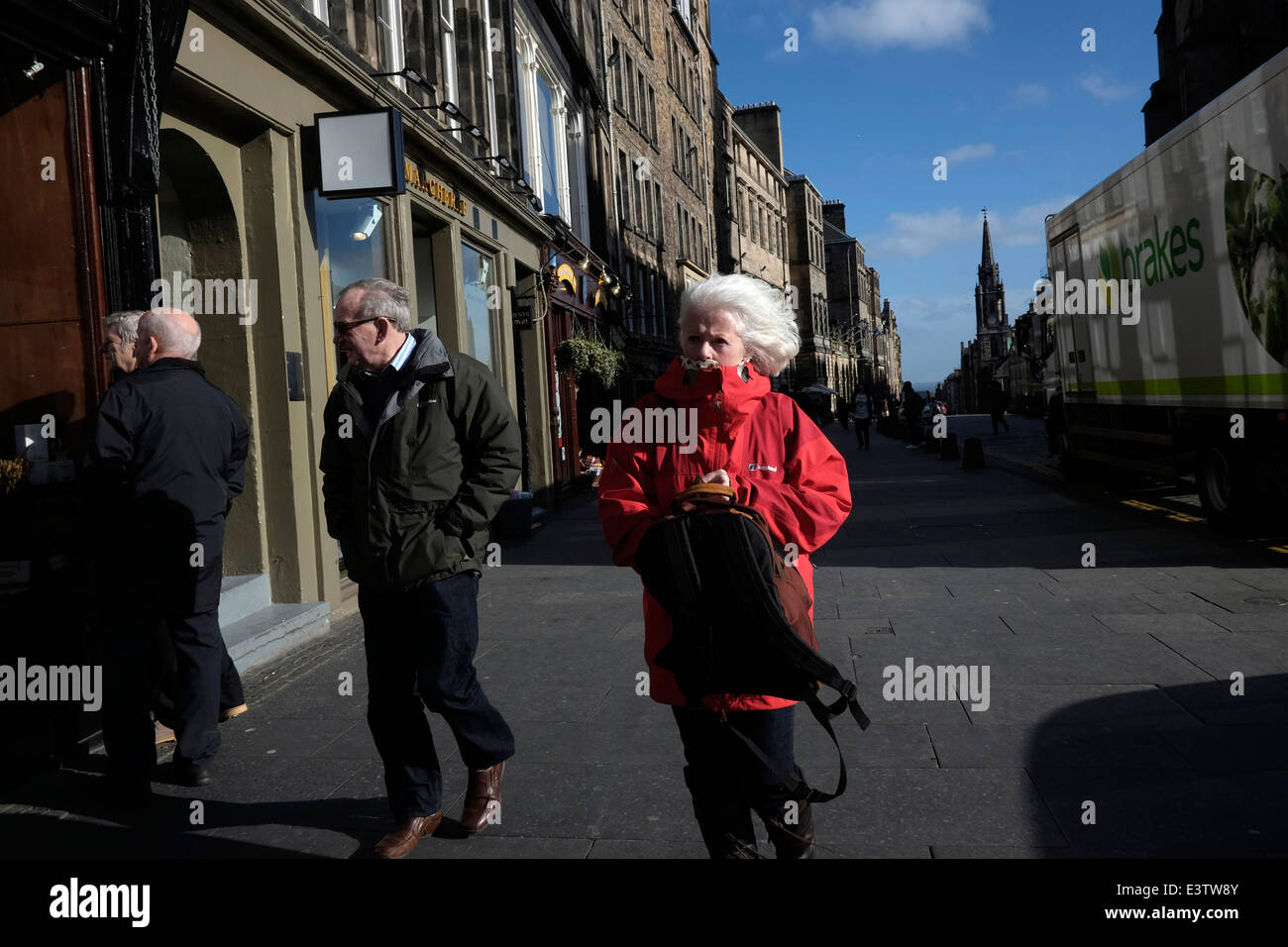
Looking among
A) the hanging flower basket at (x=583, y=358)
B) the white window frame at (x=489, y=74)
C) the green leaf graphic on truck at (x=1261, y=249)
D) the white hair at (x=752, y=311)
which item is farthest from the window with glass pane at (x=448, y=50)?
the white hair at (x=752, y=311)

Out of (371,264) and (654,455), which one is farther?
(371,264)

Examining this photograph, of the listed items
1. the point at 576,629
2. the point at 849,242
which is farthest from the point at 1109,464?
the point at 849,242

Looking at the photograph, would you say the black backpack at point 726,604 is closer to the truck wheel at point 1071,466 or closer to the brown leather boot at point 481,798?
the brown leather boot at point 481,798

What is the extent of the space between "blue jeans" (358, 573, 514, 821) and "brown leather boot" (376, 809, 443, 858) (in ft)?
0.08

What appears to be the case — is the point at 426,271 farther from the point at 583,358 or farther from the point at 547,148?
the point at 547,148

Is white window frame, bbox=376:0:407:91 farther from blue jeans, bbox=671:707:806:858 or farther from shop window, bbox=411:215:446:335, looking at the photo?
blue jeans, bbox=671:707:806:858

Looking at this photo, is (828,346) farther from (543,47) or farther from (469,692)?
(469,692)

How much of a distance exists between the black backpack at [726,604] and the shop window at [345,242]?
644 centimetres

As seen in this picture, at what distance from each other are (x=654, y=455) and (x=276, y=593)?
5571 mm

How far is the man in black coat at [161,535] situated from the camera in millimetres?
4453

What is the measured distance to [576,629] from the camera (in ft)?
25.0

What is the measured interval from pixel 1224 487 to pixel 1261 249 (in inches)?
97.0

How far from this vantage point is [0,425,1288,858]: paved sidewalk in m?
3.87

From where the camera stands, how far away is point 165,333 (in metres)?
4.84
